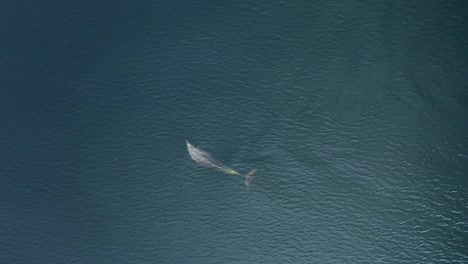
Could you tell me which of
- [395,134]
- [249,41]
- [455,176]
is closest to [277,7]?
[249,41]

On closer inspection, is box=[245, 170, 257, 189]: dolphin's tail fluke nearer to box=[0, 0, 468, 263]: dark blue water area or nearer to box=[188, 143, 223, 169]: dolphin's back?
box=[0, 0, 468, 263]: dark blue water area

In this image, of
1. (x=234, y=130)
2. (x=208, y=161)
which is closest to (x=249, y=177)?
(x=208, y=161)

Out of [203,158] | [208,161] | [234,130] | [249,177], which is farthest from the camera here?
[234,130]

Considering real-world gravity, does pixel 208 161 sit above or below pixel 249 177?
above

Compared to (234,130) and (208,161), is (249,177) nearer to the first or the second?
(208,161)

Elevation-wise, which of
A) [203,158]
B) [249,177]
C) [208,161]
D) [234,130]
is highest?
[234,130]

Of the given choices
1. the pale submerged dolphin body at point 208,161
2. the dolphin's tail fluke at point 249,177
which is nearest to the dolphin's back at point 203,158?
the pale submerged dolphin body at point 208,161
